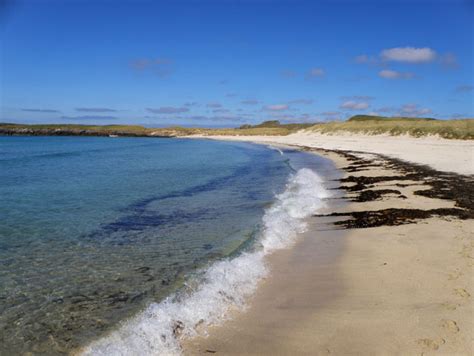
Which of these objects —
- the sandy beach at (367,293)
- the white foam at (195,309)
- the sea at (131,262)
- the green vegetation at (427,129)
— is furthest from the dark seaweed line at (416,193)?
the green vegetation at (427,129)

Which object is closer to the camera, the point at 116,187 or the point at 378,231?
the point at 378,231

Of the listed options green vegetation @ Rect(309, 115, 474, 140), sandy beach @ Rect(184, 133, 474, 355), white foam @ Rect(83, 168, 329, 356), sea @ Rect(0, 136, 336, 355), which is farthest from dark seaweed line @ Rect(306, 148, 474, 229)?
green vegetation @ Rect(309, 115, 474, 140)

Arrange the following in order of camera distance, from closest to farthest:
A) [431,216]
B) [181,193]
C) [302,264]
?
[302,264]
[431,216]
[181,193]

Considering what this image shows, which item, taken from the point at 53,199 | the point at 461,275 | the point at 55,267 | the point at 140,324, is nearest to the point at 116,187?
the point at 53,199

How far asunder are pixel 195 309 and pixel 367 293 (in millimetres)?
2566

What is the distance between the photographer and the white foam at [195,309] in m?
4.48

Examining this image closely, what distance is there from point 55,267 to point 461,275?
7263 mm

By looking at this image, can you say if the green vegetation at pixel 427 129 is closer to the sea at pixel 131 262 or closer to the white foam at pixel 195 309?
the sea at pixel 131 262

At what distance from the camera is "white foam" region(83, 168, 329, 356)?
4484mm

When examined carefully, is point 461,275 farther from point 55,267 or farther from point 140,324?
point 55,267

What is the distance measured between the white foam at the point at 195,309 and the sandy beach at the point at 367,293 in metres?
0.26

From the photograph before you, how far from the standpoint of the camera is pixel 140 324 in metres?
4.93

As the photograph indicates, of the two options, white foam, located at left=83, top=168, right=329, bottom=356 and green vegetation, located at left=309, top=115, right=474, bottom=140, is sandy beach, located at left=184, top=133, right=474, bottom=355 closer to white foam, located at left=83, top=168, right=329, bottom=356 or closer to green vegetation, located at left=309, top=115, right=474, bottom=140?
white foam, located at left=83, top=168, right=329, bottom=356

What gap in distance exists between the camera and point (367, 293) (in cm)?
562
